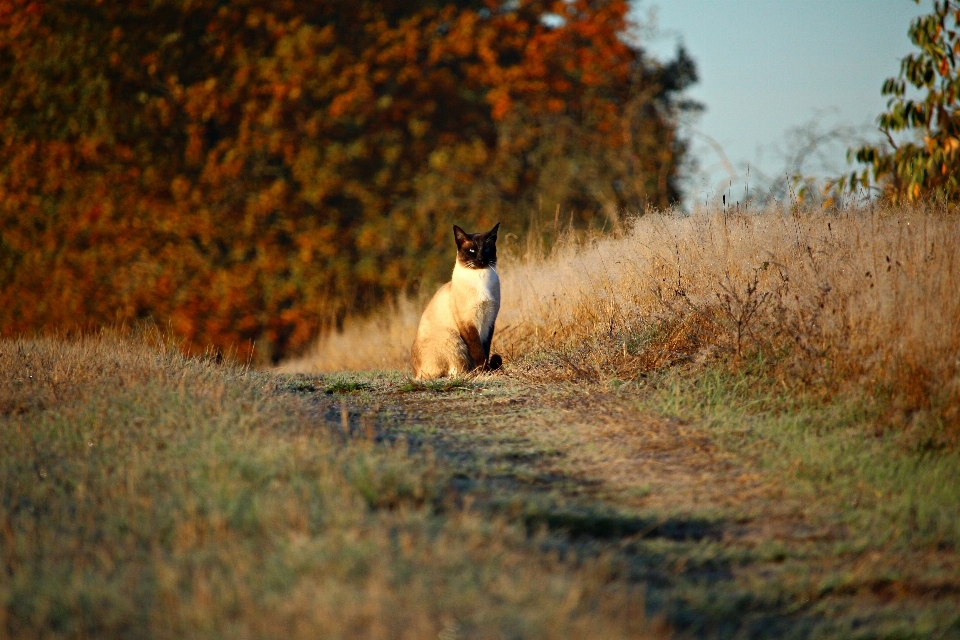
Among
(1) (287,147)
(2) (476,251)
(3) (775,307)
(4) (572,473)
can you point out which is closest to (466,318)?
(2) (476,251)

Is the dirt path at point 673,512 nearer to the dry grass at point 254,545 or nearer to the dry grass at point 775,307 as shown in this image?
the dry grass at point 254,545

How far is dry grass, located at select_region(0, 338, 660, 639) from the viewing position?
2.58 m

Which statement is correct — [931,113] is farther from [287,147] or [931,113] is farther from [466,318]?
[287,147]

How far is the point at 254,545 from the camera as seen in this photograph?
9.93 feet

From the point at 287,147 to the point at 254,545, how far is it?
35.7ft

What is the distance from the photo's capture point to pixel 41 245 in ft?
40.7

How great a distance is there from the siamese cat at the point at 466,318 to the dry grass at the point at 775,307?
1.23 ft

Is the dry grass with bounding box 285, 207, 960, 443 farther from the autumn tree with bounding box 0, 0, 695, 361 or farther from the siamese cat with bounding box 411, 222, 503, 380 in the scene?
the autumn tree with bounding box 0, 0, 695, 361

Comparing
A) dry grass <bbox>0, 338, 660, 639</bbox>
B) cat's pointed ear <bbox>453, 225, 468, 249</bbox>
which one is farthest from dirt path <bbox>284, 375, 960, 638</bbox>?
cat's pointed ear <bbox>453, 225, 468, 249</bbox>

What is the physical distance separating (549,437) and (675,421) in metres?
0.75

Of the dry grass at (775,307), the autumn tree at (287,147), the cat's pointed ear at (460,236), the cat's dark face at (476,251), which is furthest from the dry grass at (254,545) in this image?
the autumn tree at (287,147)

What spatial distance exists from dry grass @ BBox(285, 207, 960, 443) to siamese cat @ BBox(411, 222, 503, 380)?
374 millimetres

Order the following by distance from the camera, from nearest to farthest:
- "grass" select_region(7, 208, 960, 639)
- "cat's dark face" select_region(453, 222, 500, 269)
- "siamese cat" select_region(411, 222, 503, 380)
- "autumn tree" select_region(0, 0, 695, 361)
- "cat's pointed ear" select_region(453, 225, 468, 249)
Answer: "grass" select_region(7, 208, 960, 639) < "siamese cat" select_region(411, 222, 503, 380) < "cat's dark face" select_region(453, 222, 500, 269) < "cat's pointed ear" select_region(453, 225, 468, 249) < "autumn tree" select_region(0, 0, 695, 361)

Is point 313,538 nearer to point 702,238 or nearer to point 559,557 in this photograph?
point 559,557
